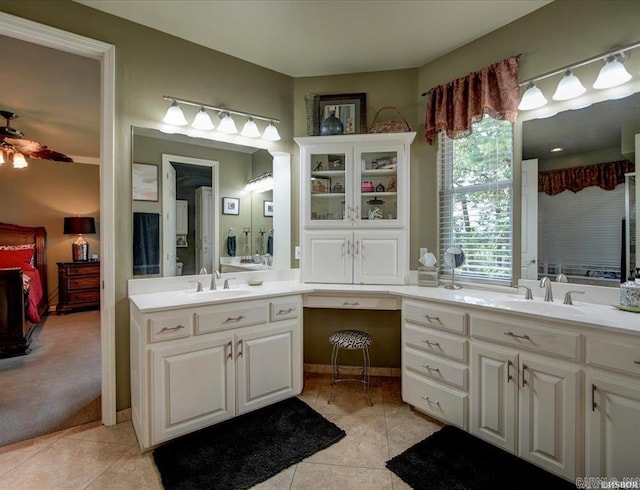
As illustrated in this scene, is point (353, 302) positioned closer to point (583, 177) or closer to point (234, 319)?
point (234, 319)

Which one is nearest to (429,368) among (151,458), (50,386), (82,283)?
(151,458)

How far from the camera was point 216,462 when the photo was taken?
1.72 metres

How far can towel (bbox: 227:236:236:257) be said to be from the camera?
265 centimetres

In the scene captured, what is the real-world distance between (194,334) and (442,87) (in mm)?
2625

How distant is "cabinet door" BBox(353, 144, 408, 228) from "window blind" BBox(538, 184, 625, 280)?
0.99 metres

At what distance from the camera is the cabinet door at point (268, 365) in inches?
83.4

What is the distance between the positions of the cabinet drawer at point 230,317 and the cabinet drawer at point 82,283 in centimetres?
439

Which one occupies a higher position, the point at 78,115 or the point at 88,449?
the point at 78,115

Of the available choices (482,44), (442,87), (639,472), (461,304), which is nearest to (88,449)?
(461,304)

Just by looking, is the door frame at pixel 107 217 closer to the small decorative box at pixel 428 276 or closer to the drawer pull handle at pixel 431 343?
the drawer pull handle at pixel 431 343

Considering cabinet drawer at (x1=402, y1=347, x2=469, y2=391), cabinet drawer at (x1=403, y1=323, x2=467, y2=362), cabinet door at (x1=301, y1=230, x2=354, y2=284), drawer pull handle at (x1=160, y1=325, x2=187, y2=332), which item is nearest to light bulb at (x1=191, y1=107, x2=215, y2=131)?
cabinet door at (x1=301, y1=230, x2=354, y2=284)

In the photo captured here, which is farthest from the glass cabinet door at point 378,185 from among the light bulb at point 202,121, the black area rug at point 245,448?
the black area rug at point 245,448

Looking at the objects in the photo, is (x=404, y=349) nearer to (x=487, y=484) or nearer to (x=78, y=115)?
(x=487, y=484)

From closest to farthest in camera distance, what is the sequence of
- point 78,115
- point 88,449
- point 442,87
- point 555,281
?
point 88,449, point 555,281, point 442,87, point 78,115
